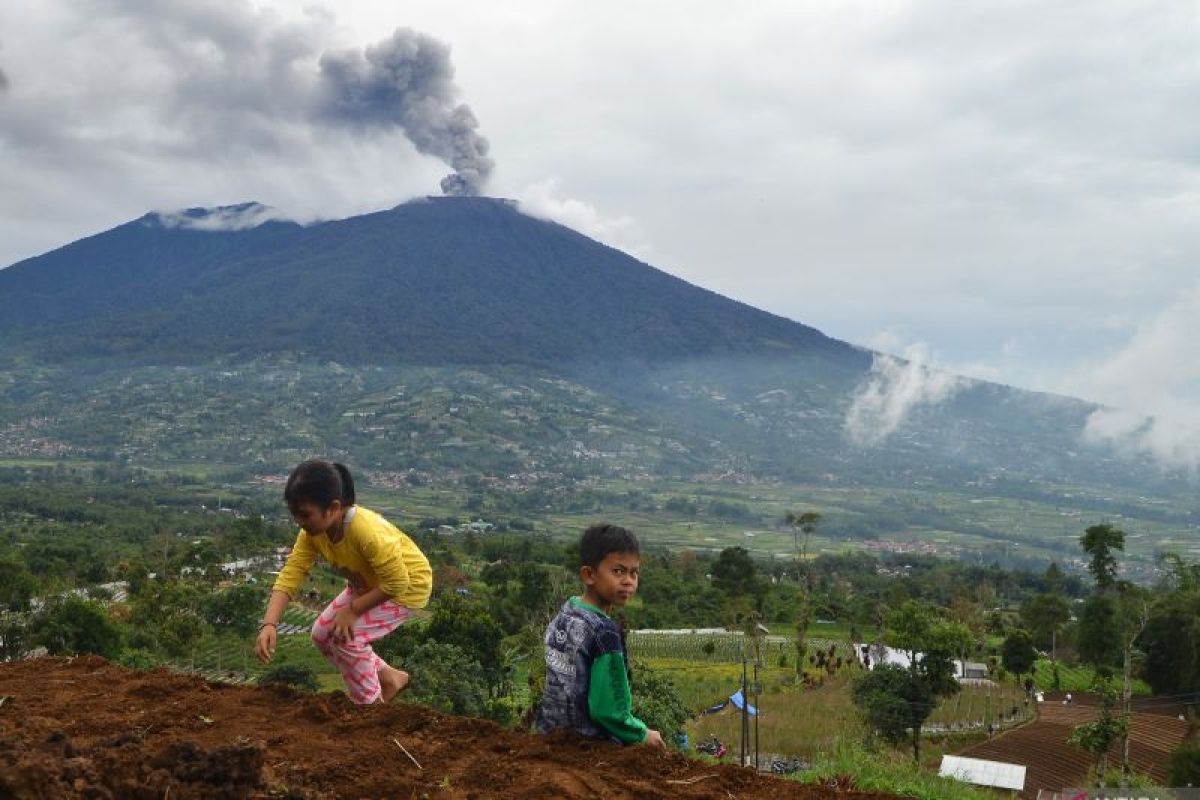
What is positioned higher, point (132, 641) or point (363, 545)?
point (363, 545)

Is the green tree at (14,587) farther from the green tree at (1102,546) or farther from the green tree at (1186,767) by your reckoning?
the green tree at (1102,546)

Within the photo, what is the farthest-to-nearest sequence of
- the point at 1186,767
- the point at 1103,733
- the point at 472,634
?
1. the point at 472,634
2. the point at 1103,733
3. the point at 1186,767

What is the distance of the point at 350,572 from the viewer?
3.82 meters

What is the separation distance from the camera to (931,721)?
2959cm

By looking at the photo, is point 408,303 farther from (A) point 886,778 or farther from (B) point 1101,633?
(A) point 886,778

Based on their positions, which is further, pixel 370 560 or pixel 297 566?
pixel 297 566

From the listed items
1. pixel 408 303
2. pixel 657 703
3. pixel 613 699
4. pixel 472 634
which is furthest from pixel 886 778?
pixel 408 303

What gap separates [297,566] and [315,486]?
2.16 feet

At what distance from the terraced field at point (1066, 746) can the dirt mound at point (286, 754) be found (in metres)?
19.6

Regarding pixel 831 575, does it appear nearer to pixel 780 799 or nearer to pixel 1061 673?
pixel 1061 673

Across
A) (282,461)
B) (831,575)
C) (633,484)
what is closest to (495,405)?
(633,484)

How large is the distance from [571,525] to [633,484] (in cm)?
3188

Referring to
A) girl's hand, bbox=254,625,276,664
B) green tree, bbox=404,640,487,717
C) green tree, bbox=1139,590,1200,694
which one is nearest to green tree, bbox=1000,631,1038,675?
green tree, bbox=1139,590,1200,694

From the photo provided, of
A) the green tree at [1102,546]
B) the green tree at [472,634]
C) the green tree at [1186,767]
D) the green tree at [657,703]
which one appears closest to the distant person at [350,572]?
the green tree at [657,703]
